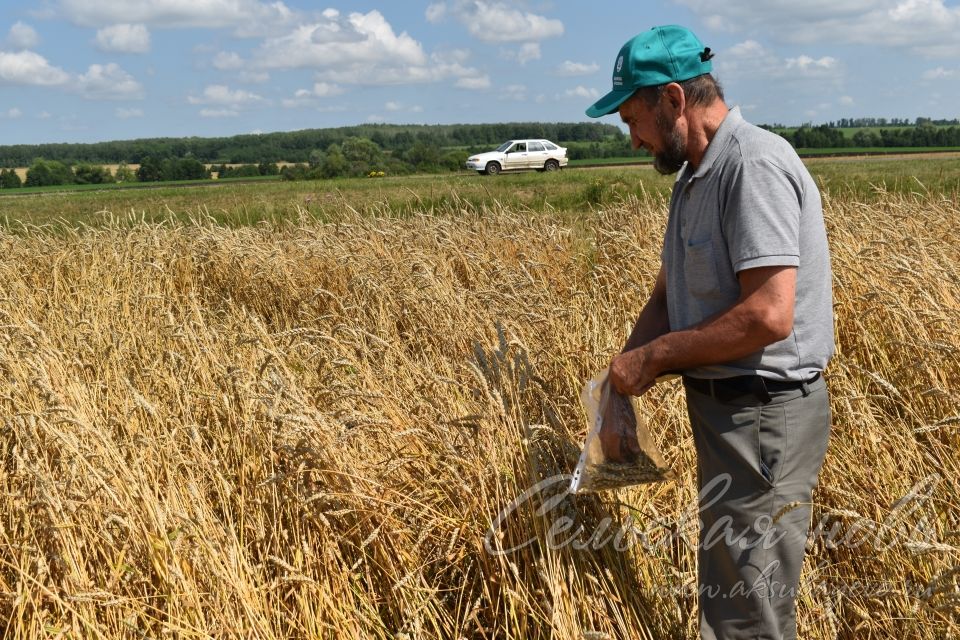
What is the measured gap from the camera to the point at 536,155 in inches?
1366

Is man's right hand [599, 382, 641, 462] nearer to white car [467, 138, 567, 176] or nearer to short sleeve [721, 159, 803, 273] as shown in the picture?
short sleeve [721, 159, 803, 273]

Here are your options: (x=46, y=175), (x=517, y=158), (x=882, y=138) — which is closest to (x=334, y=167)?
(x=517, y=158)

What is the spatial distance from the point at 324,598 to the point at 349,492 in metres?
0.38

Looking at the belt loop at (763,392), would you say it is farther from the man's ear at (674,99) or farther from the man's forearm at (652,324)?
the man's ear at (674,99)

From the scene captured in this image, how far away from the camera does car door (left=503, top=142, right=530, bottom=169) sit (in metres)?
34.2

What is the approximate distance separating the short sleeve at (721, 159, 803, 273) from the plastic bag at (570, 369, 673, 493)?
23.3 inches

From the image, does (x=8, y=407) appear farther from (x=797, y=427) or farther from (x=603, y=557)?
(x=797, y=427)

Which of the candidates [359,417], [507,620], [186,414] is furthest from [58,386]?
[507,620]

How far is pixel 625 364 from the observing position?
7.85ft

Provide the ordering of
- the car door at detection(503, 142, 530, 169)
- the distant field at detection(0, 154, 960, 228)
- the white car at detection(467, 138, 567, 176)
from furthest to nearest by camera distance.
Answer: the car door at detection(503, 142, 530, 169) < the white car at detection(467, 138, 567, 176) < the distant field at detection(0, 154, 960, 228)

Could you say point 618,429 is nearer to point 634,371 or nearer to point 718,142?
point 634,371

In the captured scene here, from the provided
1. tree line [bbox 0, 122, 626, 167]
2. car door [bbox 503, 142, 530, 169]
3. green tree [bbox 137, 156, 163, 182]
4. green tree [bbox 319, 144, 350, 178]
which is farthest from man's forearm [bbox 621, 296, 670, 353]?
tree line [bbox 0, 122, 626, 167]

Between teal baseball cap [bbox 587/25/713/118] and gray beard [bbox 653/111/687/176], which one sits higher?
teal baseball cap [bbox 587/25/713/118]

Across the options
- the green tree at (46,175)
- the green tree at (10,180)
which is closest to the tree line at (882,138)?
the green tree at (46,175)
